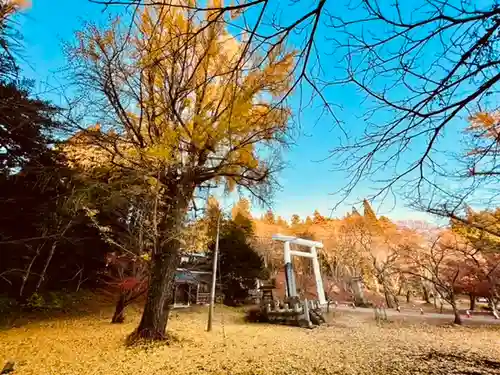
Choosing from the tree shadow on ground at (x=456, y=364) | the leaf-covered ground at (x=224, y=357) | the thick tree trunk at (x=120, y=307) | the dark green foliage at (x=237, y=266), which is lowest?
the tree shadow on ground at (x=456, y=364)

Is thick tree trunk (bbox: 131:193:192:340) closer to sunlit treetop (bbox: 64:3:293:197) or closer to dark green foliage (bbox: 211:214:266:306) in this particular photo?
sunlit treetop (bbox: 64:3:293:197)

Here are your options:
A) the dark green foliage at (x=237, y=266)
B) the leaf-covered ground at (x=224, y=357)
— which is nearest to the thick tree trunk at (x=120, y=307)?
the leaf-covered ground at (x=224, y=357)

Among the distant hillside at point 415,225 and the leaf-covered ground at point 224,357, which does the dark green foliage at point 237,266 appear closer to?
the leaf-covered ground at point 224,357

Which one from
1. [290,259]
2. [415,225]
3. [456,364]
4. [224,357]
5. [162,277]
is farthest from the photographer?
[415,225]

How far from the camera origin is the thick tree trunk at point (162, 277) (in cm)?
494

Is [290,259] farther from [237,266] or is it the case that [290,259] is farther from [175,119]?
[175,119]

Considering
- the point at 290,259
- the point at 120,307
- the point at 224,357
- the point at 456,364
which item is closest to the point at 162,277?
the point at 224,357

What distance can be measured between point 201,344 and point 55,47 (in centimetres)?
635

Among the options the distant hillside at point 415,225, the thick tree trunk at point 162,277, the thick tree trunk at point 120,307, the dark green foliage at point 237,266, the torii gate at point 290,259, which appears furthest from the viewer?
the dark green foliage at point 237,266

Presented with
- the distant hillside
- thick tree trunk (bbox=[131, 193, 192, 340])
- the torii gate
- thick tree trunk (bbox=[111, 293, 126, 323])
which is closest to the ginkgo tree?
thick tree trunk (bbox=[131, 193, 192, 340])

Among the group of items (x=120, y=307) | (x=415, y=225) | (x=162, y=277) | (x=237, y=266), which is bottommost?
(x=120, y=307)

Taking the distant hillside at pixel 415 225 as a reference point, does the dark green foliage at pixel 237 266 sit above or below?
below

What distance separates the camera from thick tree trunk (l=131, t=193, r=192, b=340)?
4939 mm

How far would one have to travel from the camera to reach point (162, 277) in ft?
16.9
